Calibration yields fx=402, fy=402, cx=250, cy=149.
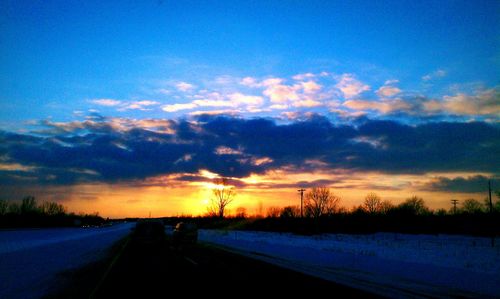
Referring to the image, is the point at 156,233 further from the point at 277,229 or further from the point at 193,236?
the point at 277,229

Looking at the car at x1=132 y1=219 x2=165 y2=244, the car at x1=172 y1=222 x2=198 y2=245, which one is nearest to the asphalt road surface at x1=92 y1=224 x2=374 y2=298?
the car at x1=132 y1=219 x2=165 y2=244

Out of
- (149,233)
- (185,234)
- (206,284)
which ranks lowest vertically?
(206,284)

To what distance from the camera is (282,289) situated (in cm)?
1118

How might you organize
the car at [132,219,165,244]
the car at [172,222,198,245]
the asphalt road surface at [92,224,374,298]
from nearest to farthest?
the asphalt road surface at [92,224,374,298] → the car at [132,219,165,244] → the car at [172,222,198,245]

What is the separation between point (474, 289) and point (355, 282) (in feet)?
11.9

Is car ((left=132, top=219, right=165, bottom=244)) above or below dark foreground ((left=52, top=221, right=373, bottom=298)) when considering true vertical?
above

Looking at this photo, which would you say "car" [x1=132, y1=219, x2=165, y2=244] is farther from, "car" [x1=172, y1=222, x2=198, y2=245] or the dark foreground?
the dark foreground

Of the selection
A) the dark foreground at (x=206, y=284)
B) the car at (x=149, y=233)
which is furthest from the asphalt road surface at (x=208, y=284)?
the car at (x=149, y=233)

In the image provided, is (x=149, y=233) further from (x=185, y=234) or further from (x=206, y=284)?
(x=206, y=284)

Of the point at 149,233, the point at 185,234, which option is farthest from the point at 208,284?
the point at 185,234

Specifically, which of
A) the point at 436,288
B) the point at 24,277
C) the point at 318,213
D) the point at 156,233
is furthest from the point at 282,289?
the point at 318,213

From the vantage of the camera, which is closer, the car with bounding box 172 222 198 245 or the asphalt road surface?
the asphalt road surface

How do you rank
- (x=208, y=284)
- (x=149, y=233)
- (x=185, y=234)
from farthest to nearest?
(x=185, y=234) < (x=149, y=233) < (x=208, y=284)

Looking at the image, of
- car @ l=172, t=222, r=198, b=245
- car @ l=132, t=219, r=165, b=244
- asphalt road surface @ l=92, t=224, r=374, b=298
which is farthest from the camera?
car @ l=172, t=222, r=198, b=245
